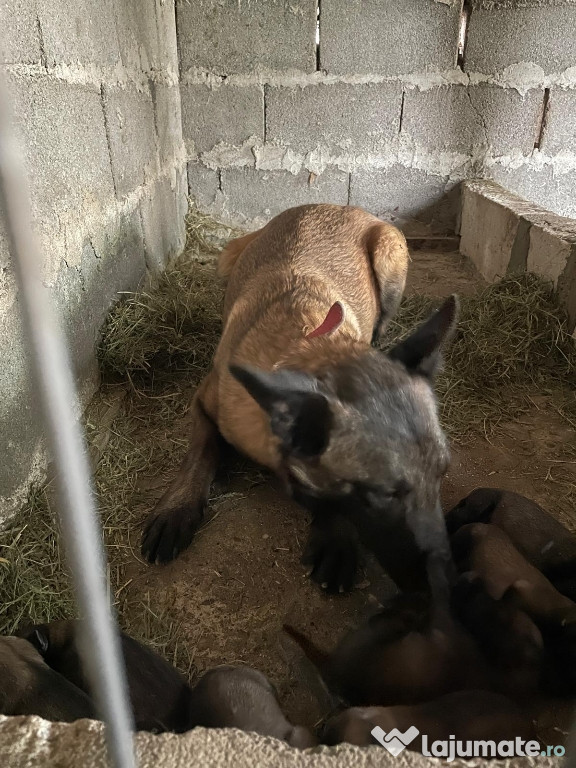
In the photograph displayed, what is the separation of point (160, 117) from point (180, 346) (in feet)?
5.85

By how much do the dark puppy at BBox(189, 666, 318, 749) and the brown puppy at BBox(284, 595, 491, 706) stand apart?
191mm

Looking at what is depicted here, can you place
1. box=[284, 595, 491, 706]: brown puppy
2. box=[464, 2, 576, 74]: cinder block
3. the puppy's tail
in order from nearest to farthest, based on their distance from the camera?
box=[284, 595, 491, 706]: brown puppy
the puppy's tail
box=[464, 2, 576, 74]: cinder block

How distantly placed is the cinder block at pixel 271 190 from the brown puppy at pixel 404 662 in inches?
152

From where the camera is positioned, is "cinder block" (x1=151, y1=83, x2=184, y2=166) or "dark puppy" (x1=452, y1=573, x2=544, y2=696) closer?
"dark puppy" (x1=452, y1=573, x2=544, y2=696)

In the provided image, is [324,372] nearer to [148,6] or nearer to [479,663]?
[479,663]

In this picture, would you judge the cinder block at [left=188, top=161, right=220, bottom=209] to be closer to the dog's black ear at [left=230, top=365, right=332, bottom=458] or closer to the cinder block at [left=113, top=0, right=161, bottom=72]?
the cinder block at [left=113, top=0, right=161, bottom=72]

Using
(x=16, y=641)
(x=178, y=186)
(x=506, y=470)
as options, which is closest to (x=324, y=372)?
(x=16, y=641)

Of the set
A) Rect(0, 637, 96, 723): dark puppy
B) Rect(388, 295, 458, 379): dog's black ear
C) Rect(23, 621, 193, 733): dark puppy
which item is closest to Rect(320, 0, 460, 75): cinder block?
Rect(388, 295, 458, 379): dog's black ear

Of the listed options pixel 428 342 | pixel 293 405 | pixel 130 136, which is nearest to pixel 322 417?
pixel 293 405

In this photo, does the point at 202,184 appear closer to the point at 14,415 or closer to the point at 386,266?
the point at 386,266

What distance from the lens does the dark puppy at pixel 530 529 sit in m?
1.89

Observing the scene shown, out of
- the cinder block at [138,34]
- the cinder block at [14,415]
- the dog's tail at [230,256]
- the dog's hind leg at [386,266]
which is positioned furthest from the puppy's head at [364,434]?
the cinder block at [138,34]

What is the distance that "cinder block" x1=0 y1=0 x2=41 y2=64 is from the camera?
1.91m

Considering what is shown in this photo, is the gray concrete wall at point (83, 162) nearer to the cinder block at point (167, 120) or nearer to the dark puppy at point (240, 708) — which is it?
the cinder block at point (167, 120)
